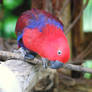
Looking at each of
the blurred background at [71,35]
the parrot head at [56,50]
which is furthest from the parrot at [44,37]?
the blurred background at [71,35]

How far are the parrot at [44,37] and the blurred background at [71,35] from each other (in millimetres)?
583

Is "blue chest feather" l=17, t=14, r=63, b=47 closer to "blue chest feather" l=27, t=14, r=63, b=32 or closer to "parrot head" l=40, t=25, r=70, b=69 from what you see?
"blue chest feather" l=27, t=14, r=63, b=32

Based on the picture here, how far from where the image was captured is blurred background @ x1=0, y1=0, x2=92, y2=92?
2.08m

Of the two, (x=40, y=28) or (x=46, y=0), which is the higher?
(x=46, y=0)

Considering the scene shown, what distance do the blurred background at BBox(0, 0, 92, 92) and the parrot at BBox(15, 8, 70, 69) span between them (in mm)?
583

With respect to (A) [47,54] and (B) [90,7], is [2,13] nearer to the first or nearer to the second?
(B) [90,7]

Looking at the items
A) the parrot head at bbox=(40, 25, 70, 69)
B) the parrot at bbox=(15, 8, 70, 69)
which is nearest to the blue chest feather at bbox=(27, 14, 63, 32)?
the parrot at bbox=(15, 8, 70, 69)

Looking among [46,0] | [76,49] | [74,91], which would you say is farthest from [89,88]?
[46,0]

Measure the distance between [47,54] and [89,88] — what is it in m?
1.57

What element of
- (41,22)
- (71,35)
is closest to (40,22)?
(41,22)

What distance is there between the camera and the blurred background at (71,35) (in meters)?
2.08

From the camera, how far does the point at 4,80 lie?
0.80m

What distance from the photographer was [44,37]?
42.9 inches

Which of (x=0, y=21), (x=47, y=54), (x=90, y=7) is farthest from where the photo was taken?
(x=0, y=21)
